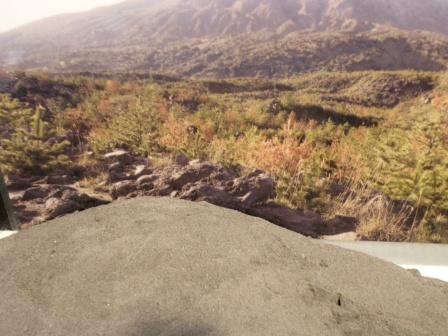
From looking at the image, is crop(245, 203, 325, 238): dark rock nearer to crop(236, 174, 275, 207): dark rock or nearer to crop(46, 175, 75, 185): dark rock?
crop(236, 174, 275, 207): dark rock

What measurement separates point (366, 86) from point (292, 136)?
0.63 meters

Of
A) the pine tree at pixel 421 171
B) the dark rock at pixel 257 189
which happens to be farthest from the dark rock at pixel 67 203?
the pine tree at pixel 421 171

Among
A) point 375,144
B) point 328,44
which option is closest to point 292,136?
point 375,144

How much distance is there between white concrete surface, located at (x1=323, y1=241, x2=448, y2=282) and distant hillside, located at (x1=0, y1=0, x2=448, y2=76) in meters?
1.13

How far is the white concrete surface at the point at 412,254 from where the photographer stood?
2.05 metres

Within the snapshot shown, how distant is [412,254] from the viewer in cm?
213

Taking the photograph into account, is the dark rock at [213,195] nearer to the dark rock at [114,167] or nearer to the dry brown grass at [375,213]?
the dark rock at [114,167]

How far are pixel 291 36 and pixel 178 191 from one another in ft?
4.99

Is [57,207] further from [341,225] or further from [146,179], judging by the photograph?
[341,225]

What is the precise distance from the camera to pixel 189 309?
157 centimetres

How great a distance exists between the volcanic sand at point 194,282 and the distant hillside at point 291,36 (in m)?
1.24

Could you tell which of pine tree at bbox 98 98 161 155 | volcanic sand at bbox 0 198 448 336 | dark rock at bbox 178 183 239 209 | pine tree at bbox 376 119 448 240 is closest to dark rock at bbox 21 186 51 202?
volcanic sand at bbox 0 198 448 336

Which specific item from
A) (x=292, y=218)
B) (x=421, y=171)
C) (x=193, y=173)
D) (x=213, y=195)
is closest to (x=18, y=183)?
(x=193, y=173)

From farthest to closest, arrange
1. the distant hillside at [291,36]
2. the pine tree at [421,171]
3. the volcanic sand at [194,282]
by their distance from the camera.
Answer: the distant hillside at [291,36] → the pine tree at [421,171] → the volcanic sand at [194,282]
